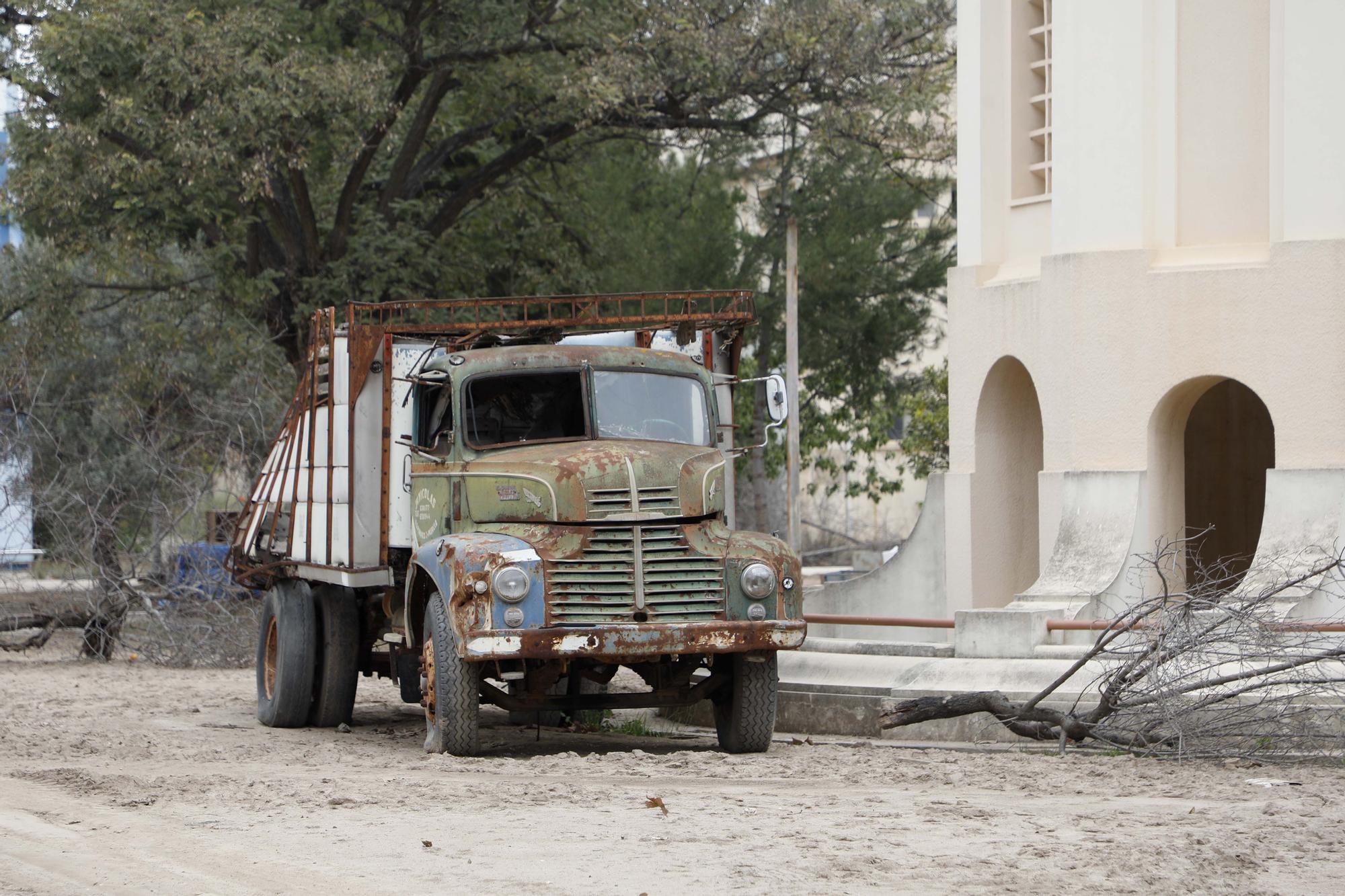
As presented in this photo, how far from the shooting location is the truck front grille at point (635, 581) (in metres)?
10.9

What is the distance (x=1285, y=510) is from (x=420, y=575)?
266 inches

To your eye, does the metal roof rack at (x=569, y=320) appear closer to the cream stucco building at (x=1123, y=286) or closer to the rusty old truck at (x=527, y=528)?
the rusty old truck at (x=527, y=528)

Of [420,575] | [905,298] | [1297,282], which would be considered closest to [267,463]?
[420,575]

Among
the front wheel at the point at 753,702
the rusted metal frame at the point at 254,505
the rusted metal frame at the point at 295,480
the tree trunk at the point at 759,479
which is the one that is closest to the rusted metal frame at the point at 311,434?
the rusted metal frame at the point at 295,480

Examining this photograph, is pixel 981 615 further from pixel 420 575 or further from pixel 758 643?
pixel 420 575

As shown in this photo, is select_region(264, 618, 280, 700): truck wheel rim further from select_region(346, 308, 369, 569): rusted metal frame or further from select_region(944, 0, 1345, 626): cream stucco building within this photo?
select_region(944, 0, 1345, 626): cream stucco building

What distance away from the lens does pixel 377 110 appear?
21406 millimetres

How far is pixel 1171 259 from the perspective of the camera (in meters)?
15.2

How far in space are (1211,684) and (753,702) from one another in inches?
111

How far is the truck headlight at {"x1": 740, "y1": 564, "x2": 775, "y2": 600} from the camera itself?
442 inches

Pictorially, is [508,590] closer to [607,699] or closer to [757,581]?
[607,699]

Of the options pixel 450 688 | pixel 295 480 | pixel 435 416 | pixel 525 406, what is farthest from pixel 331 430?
pixel 450 688

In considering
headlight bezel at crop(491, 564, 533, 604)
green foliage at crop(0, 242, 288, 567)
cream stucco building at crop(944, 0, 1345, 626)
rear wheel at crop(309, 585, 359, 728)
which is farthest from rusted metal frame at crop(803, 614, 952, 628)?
green foliage at crop(0, 242, 288, 567)

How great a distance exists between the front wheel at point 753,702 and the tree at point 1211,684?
173cm
